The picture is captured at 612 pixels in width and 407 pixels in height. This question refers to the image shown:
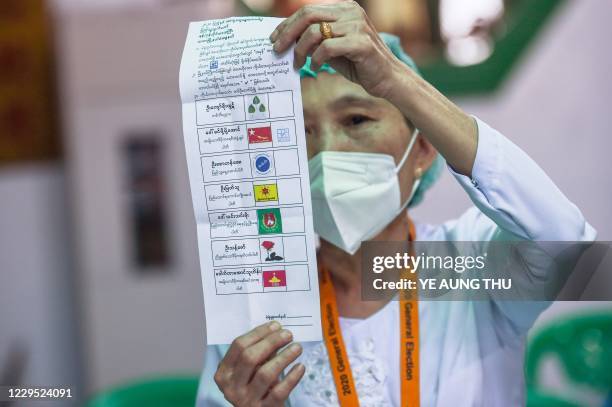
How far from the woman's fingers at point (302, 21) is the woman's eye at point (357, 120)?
0.28 metres

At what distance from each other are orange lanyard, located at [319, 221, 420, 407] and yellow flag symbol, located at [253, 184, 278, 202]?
11.5 inches

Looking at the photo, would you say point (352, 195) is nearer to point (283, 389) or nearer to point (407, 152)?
point (407, 152)

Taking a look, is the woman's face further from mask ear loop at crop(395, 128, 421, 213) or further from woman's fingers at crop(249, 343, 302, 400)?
woman's fingers at crop(249, 343, 302, 400)

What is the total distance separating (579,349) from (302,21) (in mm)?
1564

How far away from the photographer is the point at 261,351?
1.03m

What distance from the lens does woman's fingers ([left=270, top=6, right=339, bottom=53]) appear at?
0.98 m

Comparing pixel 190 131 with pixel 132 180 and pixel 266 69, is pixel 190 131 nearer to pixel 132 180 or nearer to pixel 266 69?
pixel 266 69

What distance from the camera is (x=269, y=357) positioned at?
1.05 meters

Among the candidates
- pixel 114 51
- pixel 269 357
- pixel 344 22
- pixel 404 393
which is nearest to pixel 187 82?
pixel 344 22

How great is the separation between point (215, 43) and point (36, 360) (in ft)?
8.21

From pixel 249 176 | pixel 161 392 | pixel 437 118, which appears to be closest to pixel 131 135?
pixel 161 392

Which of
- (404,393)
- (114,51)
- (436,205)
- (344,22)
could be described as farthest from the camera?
(114,51)

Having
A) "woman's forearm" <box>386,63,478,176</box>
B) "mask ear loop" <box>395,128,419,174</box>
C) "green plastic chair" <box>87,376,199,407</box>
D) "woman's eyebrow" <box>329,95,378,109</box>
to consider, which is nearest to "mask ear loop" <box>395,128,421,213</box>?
"mask ear loop" <box>395,128,419,174</box>

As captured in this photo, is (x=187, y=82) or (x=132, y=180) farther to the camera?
(x=132, y=180)
